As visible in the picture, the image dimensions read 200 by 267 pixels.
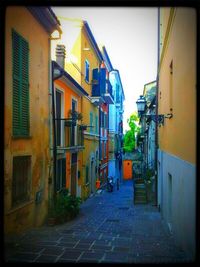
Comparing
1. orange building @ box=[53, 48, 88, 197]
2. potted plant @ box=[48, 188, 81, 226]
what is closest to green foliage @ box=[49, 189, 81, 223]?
potted plant @ box=[48, 188, 81, 226]

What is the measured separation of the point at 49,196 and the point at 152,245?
418cm

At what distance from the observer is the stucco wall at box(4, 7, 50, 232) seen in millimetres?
6508

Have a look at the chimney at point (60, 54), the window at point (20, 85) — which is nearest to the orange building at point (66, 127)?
the chimney at point (60, 54)

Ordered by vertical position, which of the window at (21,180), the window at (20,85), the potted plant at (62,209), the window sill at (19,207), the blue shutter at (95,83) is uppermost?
the blue shutter at (95,83)

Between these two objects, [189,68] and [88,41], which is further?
[88,41]

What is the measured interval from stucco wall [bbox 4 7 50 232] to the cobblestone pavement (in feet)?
1.51

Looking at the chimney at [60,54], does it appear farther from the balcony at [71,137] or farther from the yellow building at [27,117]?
the yellow building at [27,117]

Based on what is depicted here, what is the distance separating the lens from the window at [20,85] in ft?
23.2

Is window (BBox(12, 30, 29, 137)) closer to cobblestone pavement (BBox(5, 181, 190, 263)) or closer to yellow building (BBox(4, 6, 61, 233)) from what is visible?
yellow building (BBox(4, 6, 61, 233))

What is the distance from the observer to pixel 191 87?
4.64 meters

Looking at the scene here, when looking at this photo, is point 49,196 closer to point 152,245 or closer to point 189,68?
point 152,245

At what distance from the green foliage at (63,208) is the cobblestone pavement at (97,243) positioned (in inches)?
10.2

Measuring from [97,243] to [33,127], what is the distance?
3426 millimetres
